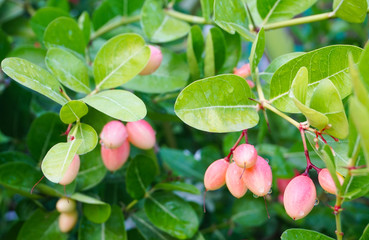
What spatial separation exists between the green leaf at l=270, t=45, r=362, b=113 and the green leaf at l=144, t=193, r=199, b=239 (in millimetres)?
295

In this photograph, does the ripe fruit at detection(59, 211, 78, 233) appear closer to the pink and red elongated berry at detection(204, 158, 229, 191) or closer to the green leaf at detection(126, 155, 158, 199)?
the green leaf at detection(126, 155, 158, 199)

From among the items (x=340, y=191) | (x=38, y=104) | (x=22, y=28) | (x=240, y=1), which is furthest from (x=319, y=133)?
(x=22, y=28)

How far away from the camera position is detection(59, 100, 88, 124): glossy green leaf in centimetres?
56

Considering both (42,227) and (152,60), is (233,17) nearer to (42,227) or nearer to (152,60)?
(152,60)

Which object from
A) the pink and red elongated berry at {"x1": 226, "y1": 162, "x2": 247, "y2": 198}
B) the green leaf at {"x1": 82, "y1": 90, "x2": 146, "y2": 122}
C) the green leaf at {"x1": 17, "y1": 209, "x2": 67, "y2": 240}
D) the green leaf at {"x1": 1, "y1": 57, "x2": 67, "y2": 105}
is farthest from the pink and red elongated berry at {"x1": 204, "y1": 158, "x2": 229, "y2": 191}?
the green leaf at {"x1": 17, "y1": 209, "x2": 67, "y2": 240}

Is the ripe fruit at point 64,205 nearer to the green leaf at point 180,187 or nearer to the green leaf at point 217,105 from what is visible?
the green leaf at point 180,187

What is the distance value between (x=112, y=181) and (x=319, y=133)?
1.53 feet

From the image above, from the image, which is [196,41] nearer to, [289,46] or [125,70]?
[125,70]

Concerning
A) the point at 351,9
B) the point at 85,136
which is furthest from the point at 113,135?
the point at 351,9

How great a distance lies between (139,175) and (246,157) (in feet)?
0.97

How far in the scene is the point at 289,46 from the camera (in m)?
1.43

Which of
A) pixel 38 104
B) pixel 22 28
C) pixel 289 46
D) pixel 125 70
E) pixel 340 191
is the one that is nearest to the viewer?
pixel 340 191

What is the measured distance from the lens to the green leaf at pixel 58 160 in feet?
1.62

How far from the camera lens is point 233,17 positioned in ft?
2.13
